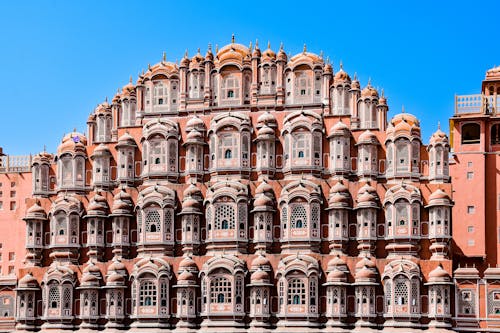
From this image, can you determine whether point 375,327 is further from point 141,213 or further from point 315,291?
point 141,213

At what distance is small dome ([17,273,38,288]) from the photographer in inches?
2872

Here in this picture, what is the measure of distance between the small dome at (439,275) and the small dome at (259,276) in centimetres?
1143

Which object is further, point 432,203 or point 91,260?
point 91,260

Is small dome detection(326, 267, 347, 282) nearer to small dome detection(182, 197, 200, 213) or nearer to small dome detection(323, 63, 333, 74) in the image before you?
small dome detection(182, 197, 200, 213)

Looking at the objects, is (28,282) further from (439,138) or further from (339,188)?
(439,138)

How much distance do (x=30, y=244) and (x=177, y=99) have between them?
15.9m

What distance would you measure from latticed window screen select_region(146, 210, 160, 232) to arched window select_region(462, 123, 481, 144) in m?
25.3

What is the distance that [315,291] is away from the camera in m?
67.8

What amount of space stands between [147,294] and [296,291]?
10951 millimetres

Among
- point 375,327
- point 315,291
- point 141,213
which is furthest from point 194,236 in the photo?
point 375,327

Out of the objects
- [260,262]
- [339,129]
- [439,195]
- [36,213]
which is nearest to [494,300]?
[439,195]

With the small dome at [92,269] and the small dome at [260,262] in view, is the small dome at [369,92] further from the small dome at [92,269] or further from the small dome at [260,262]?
the small dome at [92,269]

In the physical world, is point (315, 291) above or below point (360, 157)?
below

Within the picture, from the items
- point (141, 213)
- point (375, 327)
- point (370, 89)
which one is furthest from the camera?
point (370, 89)
